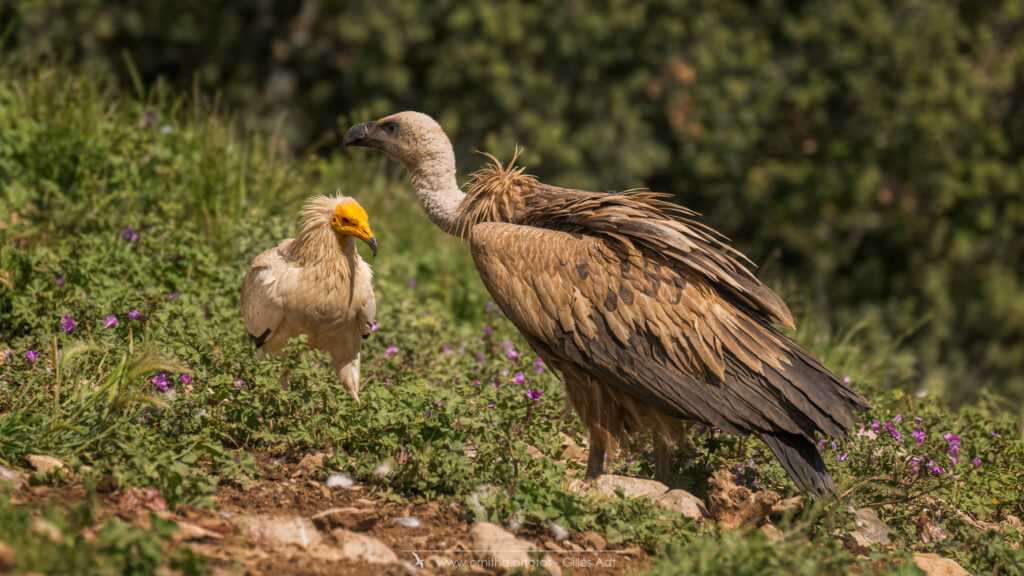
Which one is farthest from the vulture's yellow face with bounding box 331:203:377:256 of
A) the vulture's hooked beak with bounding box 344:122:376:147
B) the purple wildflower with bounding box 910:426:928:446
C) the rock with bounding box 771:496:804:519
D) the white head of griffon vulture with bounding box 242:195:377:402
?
the purple wildflower with bounding box 910:426:928:446

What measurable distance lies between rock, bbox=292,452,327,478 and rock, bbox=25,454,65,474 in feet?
2.82

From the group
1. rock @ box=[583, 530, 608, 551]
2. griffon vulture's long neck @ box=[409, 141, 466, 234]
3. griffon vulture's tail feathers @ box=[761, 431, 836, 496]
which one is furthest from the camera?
griffon vulture's long neck @ box=[409, 141, 466, 234]

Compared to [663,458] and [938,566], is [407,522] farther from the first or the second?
[938,566]

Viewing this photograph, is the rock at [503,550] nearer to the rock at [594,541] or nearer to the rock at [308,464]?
the rock at [594,541]

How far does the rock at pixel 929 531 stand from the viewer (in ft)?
13.9

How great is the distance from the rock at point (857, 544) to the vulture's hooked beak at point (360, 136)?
2.95 m

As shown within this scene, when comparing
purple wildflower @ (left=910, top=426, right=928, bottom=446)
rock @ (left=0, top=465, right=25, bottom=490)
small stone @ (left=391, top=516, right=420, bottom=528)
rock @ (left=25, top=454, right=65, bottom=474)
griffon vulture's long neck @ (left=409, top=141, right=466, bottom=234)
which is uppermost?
griffon vulture's long neck @ (left=409, top=141, right=466, bottom=234)

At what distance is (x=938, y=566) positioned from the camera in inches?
152

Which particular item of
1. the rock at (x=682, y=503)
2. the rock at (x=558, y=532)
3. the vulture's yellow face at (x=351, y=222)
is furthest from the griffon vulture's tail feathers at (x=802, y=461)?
the vulture's yellow face at (x=351, y=222)

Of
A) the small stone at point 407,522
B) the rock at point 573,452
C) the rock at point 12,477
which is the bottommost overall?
the rock at point 12,477

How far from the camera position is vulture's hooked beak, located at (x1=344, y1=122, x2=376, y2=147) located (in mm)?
5387

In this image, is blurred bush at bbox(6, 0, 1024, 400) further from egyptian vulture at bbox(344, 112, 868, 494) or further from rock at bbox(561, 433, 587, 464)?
egyptian vulture at bbox(344, 112, 868, 494)

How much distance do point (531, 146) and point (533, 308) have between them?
21.5 ft

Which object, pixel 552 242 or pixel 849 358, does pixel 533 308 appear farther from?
pixel 849 358
